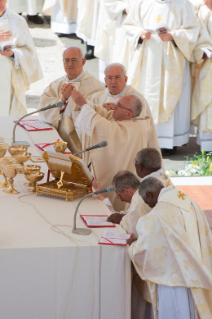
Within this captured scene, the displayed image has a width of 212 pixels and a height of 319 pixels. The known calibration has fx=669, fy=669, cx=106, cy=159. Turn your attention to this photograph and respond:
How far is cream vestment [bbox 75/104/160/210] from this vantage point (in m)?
5.41

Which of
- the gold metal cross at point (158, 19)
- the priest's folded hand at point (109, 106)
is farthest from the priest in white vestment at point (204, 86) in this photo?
the priest's folded hand at point (109, 106)

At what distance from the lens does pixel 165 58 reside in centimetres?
834

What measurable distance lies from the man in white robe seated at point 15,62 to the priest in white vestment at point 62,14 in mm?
5324

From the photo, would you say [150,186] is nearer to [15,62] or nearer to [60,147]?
[60,147]

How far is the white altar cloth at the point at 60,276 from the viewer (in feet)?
12.2

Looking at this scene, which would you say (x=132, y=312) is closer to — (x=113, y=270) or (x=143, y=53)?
(x=113, y=270)

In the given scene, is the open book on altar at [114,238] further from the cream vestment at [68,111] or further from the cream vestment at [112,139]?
the cream vestment at [68,111]

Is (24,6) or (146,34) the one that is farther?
(24,6)

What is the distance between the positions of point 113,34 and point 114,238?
6477 millimetres

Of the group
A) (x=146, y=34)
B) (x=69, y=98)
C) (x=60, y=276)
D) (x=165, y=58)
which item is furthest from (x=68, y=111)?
(x=60, y=276)

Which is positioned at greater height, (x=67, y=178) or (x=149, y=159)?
(x=149, y=159)

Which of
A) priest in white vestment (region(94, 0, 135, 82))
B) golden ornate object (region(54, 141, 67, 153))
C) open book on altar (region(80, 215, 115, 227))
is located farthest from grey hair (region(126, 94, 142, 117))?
priest in white vestment (region(94, 0, 135, 82))

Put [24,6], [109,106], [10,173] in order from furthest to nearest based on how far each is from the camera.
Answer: [24,6], [109,106], [10,173]

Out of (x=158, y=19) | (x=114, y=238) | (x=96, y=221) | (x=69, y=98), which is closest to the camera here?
(x=114, y=238)
